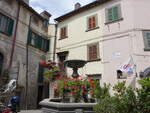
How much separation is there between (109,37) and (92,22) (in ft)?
8.02

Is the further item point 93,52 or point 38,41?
point 38,41

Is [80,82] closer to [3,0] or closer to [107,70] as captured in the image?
[107,70]

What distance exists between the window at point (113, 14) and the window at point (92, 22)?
1.17m

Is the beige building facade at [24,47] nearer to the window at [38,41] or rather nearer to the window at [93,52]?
the window at [38,41]

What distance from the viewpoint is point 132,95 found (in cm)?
343

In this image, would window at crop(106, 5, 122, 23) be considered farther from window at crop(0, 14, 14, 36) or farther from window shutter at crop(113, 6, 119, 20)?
window at crop(0, 14, 14, 36)

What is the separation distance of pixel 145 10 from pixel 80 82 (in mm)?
8759

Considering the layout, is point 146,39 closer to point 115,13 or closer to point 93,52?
point 115,13

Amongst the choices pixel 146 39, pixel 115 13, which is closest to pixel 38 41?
pixel 115 13

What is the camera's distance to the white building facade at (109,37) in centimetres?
1149

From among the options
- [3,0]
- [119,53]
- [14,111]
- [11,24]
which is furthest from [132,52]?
[3,0]

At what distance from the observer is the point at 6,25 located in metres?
12.9

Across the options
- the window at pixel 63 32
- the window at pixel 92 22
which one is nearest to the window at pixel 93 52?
the window at pixel 92 22

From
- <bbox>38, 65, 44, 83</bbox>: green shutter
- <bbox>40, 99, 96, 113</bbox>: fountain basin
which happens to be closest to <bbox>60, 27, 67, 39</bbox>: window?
<bbox>38, 65, 44, 83</bbox>: green shutter
